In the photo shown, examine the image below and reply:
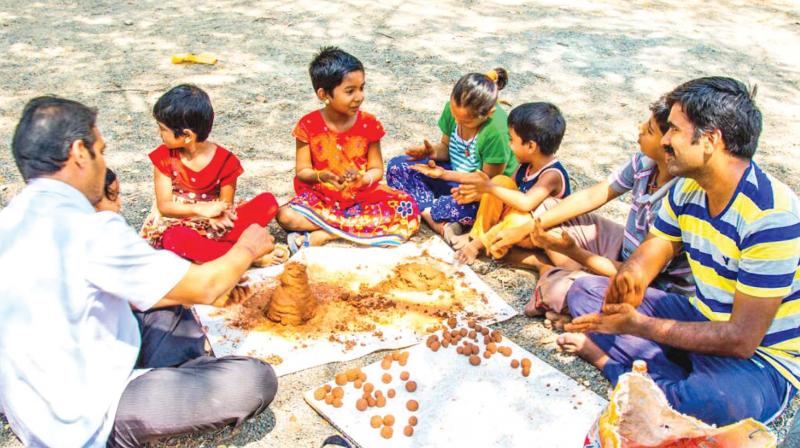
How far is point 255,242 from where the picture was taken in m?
2.84

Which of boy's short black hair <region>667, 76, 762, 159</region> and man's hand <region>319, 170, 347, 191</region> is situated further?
man's hand <region>319, 170, 347, 191</region>

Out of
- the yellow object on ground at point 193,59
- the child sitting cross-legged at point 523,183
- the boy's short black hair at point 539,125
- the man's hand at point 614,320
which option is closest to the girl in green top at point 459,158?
the child sitting cross-legged at point 523,183

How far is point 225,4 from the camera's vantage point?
9281 millimetres

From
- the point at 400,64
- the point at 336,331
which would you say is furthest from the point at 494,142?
the point at 400,64

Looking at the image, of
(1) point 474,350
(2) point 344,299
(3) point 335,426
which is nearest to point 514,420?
(1) point 474,350

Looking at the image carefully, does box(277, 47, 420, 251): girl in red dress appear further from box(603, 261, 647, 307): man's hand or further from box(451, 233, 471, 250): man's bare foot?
box(603, 261, 647, 307): man's hand

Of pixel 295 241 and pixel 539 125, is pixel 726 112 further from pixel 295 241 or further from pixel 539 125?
pixel 295 241

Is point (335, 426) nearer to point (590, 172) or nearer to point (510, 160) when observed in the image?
point (510, 160)

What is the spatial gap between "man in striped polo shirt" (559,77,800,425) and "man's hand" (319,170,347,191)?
186 centimetres

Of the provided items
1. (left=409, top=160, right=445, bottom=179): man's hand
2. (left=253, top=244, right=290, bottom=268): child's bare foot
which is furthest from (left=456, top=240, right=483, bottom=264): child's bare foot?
(left=253, top=244, right=290, bottom=268): child's bare foot

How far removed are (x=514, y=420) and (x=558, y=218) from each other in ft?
4.62

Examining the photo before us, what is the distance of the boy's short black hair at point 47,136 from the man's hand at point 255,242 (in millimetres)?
698

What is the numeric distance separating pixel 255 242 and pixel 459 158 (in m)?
→ 2.26

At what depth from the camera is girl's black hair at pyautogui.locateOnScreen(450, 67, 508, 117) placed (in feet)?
14.1
